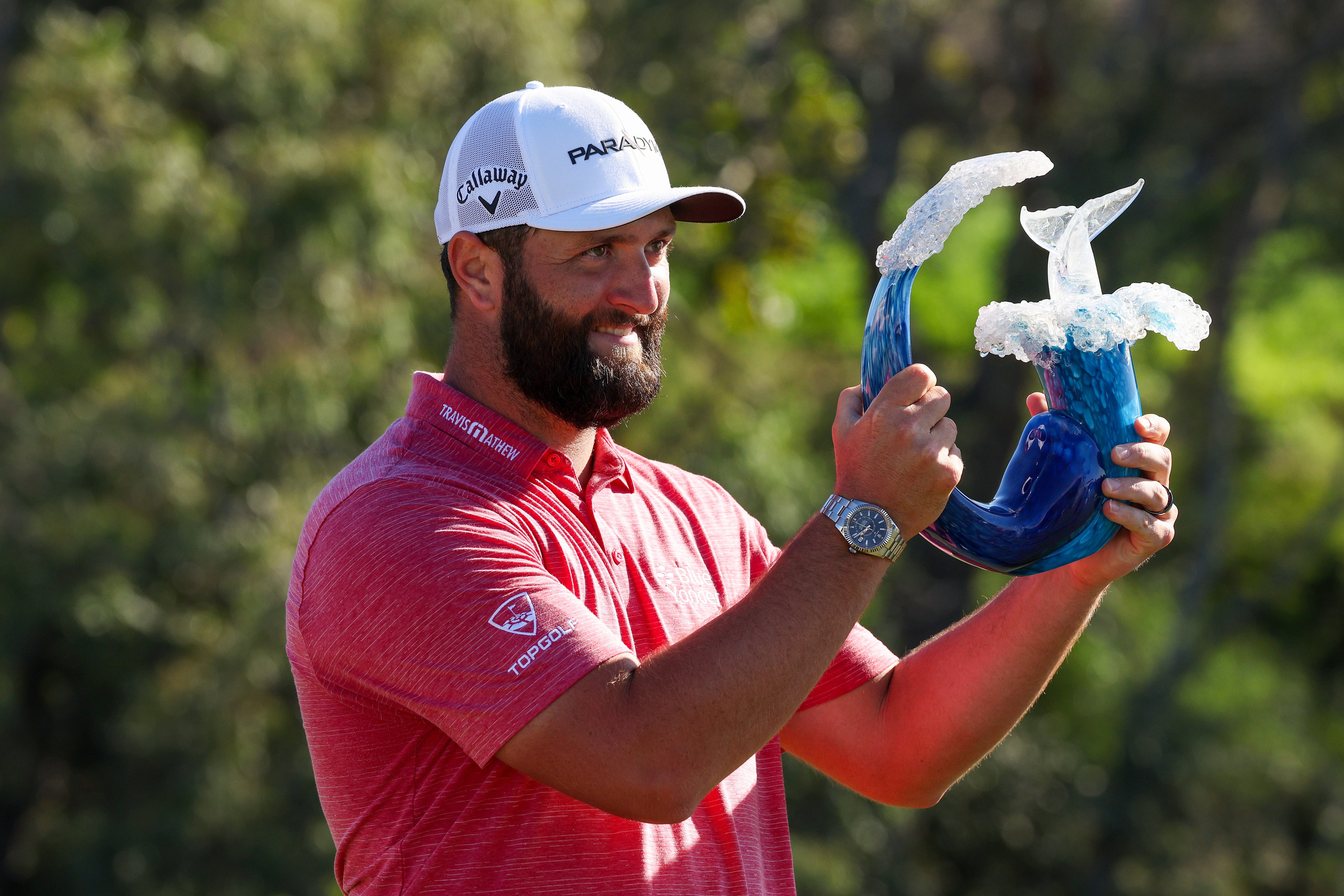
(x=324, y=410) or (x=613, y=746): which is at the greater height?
(x=613, y=746)

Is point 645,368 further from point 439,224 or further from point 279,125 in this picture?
point 279,125

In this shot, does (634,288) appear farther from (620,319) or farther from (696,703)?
(696,703)

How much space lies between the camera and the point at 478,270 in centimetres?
230

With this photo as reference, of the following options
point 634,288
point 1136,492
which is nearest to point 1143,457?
point 1136,492

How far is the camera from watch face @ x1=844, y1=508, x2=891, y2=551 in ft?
6.09

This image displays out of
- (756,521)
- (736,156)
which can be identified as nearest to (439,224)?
(756,521)

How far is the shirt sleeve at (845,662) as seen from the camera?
2500 mm

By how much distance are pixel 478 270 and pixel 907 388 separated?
→ 2.55 feet

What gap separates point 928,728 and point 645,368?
0.80 m

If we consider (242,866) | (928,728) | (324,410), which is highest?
(928,728)

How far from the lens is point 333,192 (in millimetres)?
7914

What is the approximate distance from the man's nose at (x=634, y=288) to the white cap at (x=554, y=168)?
71 millimetres

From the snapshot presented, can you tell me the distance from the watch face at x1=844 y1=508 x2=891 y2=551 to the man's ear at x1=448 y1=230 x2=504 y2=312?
A: 0.72 meters

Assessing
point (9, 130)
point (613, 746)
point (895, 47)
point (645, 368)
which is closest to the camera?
point (613, 746)
